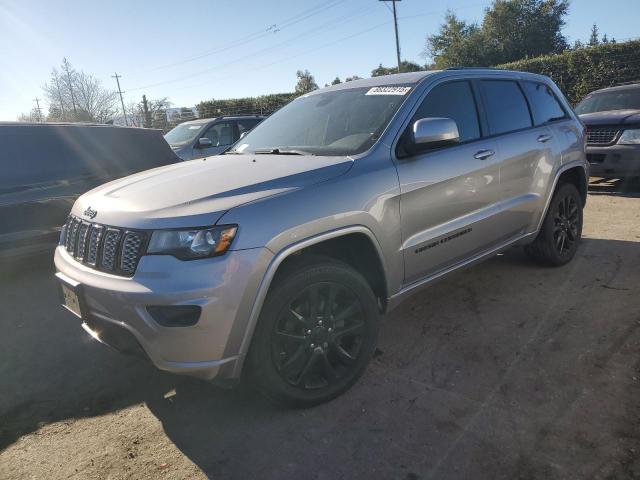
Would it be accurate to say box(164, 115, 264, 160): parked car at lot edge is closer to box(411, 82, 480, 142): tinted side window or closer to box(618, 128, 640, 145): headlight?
box(618, 128, 640, 145): headlight

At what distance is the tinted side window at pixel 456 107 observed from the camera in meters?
3.33

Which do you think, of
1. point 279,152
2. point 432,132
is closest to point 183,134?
point 279,152

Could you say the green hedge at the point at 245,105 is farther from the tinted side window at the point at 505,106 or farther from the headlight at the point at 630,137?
the tinted side window at the point at 505,106

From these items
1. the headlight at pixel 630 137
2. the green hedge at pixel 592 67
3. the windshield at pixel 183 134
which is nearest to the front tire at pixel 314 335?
the headlight at pixel 630 137

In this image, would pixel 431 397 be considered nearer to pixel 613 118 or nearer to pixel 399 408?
pixel 399 408

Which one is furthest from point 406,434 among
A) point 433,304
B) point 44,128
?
point 44,128

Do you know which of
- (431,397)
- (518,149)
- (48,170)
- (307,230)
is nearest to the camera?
(307,230)

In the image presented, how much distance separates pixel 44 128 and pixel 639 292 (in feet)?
19.5

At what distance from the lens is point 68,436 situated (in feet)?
8.71

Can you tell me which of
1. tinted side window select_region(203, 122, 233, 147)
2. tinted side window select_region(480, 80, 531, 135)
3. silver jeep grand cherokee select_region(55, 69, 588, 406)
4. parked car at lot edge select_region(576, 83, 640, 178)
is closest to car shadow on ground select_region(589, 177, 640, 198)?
parked car at lot edge select_region(576, 83, 640, 178)

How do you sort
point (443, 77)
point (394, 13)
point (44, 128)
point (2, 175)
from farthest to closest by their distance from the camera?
1. point (394, 13)
2. point (44, 128)
3. point (2, 175)
4. point (443, 77)

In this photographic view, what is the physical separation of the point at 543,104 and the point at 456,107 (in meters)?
1.43

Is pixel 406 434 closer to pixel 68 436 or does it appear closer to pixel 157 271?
pixel 157 271

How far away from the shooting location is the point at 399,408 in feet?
8.78
